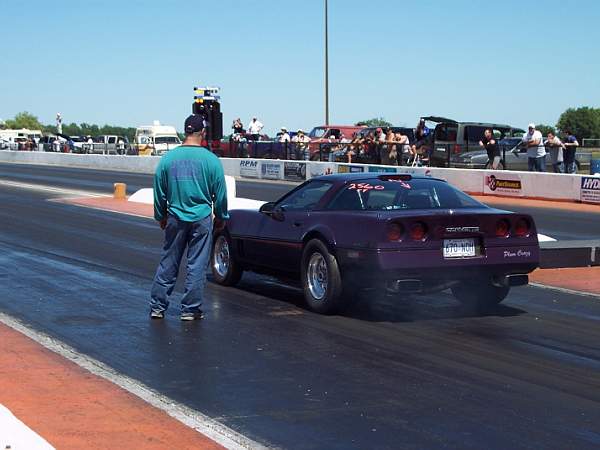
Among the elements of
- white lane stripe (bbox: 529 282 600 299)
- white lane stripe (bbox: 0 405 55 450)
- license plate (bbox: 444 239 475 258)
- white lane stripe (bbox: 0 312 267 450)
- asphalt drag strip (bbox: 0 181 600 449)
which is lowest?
white lane stripe (bbox: 529 282 600 299)

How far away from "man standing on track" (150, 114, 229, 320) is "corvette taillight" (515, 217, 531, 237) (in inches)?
102

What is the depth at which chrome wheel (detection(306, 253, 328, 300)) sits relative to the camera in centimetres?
908

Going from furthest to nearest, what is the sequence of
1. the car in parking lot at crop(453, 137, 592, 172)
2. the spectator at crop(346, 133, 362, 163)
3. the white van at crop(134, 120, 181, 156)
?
the white van at crop(134, 120, 181, 156), the spectator at crop(346, 133, 362, 163), the car in parking lot at crop(453, 137, 592, 172)

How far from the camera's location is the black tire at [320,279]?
8.80 meters

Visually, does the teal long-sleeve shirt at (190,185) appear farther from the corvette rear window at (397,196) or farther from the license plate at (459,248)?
the license plate at (459,248)

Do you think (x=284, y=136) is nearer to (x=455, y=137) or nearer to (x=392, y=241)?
(x=455, y=137)

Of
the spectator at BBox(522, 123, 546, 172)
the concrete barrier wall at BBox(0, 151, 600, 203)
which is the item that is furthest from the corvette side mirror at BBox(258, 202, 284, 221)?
the spectator at BBox(522, 123, 546, 172)

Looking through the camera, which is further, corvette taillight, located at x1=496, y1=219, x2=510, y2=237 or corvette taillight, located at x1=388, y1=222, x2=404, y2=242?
corvette taillight, located at x1=496, y1=219, x2=510, y2=237

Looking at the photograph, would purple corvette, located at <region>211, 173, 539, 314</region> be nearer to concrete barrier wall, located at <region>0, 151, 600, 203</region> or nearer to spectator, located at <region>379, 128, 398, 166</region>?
concrete barrier wall, located at <region>0, 151, 600, 203</region>

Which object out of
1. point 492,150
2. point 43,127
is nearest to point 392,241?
point 492,150

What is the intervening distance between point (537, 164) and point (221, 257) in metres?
18.2

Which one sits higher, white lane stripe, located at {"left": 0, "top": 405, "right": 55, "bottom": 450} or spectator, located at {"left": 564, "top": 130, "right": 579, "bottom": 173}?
spectator, located at {"left": 564, "top": 130, "right": 579, "bottom": 173}

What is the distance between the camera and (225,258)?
10.8 metres

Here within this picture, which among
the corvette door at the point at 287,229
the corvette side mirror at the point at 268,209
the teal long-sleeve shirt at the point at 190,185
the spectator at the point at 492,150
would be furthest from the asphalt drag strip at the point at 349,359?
the spectator at the point at 492,150
